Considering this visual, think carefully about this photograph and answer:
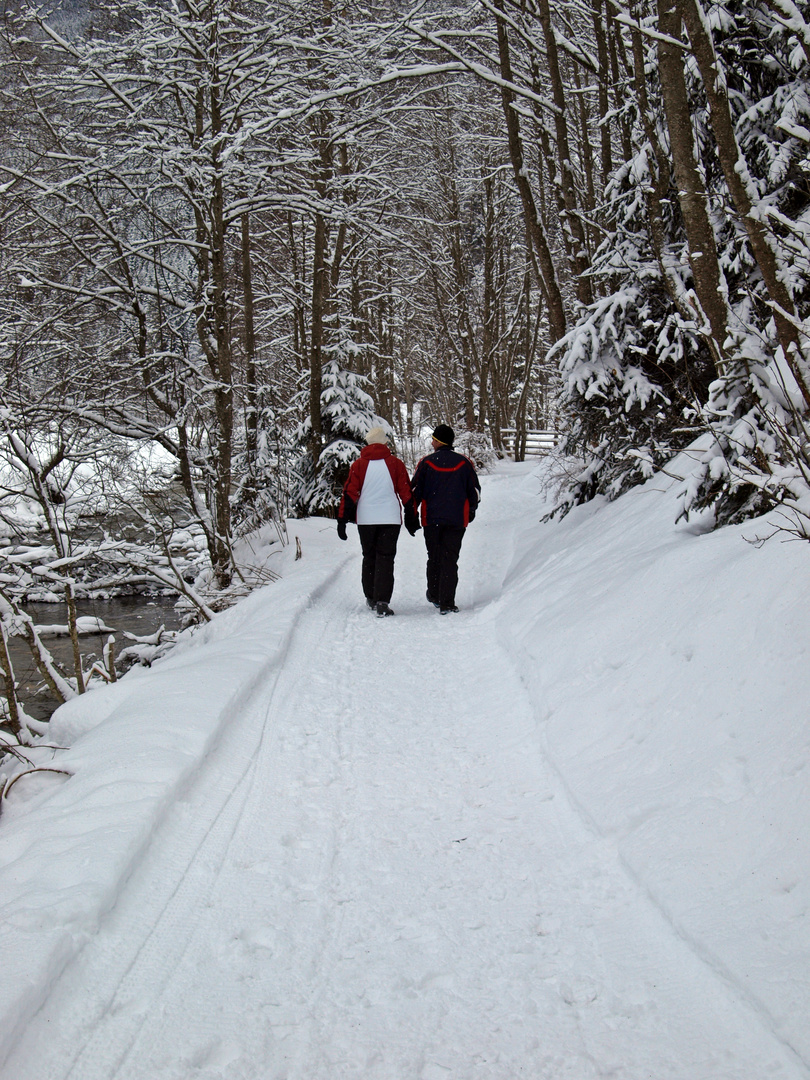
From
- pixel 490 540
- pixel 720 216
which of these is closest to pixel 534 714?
pixel 720 216

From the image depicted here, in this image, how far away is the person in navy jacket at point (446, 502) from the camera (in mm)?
7516

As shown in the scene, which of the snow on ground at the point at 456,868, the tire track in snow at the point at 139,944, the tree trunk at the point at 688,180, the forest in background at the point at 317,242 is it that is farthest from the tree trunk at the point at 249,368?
the tire track in snow at the point at 139,944

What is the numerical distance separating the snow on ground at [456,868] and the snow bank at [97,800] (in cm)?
1

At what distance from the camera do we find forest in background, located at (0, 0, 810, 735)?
15.9ft

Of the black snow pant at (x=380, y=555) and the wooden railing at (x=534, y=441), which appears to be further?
the wooden railing at (x=534, y=441)

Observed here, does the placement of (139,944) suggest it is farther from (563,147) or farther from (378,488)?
(563,147)

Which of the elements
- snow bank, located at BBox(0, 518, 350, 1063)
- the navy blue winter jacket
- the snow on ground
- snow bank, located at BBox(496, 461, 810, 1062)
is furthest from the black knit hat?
the snow on ground

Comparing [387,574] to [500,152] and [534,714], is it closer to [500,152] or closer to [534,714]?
[534,714]

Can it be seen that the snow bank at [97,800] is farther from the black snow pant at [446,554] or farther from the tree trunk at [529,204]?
the tree trunk at [529,204]

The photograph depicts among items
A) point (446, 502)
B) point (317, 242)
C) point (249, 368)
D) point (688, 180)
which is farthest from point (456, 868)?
point (317, 242)

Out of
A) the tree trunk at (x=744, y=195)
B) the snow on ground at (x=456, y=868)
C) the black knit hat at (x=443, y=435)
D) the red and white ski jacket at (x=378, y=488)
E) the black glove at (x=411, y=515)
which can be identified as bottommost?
the snow on ground at (x=456, y=868)

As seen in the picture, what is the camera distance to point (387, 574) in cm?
753

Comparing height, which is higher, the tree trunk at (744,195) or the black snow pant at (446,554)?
the tree trunk at (744,195)

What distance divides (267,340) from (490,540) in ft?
45.0
